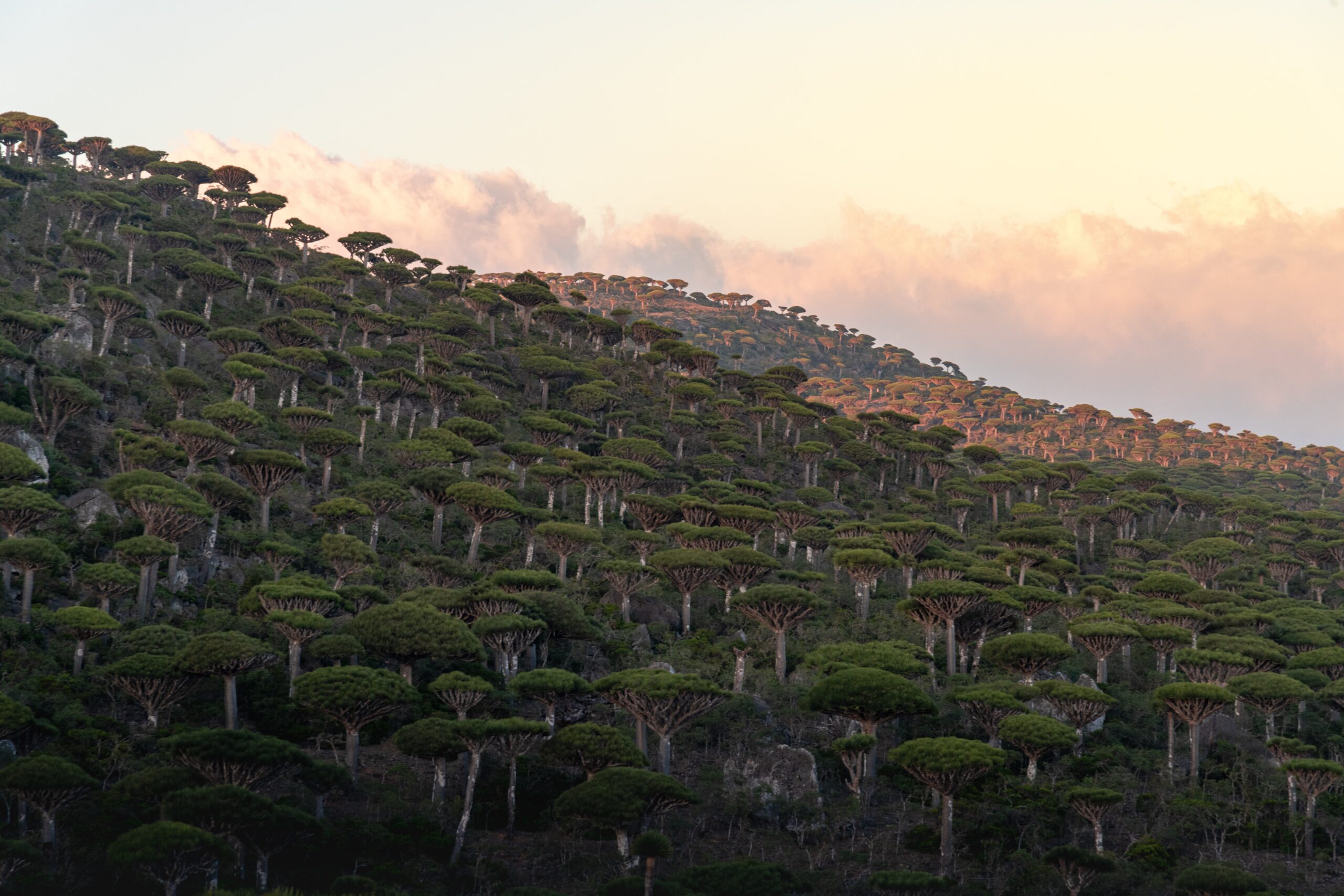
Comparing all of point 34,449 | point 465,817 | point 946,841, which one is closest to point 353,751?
point 465,817

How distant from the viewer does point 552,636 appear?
174 feet

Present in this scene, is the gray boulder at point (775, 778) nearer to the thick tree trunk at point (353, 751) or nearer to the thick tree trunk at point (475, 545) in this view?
the thick tree trunk at point (353, 751)

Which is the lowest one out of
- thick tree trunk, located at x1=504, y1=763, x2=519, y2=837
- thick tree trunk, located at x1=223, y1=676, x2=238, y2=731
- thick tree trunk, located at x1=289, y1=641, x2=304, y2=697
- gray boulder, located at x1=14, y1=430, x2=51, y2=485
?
thick tree trunk, located at x1=504, y1=763, x2=519, y2=837

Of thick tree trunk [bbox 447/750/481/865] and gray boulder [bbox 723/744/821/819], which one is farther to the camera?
gray boulder [bbox 723/744/821/819]

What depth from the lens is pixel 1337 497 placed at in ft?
426

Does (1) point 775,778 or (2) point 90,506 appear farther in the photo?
(2) point 90,506

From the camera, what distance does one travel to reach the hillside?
116 feet

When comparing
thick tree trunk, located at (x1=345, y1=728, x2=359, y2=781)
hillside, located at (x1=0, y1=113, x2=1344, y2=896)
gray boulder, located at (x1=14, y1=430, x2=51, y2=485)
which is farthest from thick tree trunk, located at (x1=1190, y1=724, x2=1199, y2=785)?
gray boulder, located at (x1=14, y1=430, x2=51, y2=485)

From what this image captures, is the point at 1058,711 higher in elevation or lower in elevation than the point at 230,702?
higher

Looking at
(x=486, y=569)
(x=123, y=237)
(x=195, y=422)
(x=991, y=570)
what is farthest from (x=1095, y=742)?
(x=123, y=237)

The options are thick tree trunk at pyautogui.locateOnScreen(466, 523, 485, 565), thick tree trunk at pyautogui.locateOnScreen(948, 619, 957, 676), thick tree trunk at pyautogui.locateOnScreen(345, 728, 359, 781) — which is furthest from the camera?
thick tree trunk at pyautogui.locateOnScreen(466, 523, 485, 565)

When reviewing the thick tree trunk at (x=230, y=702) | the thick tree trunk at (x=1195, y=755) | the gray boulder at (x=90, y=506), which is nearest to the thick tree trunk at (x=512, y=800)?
the thick tree trunk at (x=230, y=702)

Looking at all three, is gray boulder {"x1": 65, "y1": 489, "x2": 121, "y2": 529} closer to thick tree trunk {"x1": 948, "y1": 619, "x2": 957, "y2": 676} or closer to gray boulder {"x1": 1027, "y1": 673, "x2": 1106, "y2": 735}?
thick tree trunk {"x1": 948, "y1": 619, "x2": 957, "y2": 676}

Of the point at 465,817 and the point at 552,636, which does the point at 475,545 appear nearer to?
the point at 552,636
